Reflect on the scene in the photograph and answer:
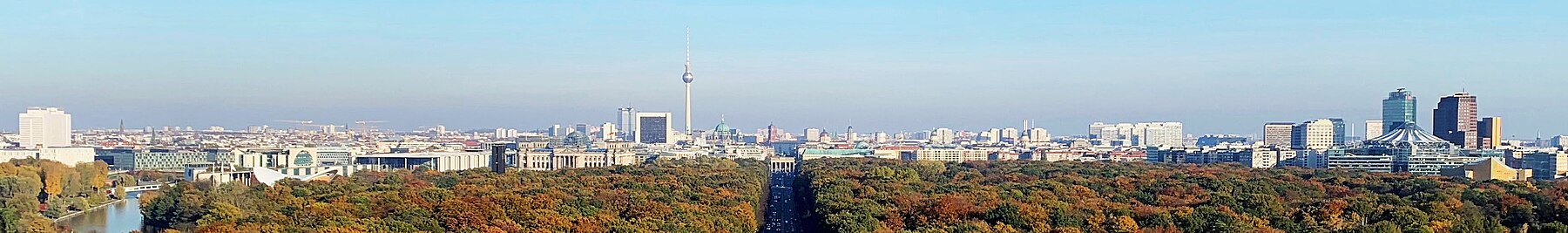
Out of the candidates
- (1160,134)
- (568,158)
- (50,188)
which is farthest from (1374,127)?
(50,188)

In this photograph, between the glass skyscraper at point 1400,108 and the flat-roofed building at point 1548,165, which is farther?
the glass skyscraper at point 1400,108

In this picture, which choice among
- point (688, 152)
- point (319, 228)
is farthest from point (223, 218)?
point (688, 152)

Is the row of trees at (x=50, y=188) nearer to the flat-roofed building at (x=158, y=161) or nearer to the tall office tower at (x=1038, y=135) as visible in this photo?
the flat-roofed building at (x=158, y=161)

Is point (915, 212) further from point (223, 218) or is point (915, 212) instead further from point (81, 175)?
point (81, 175)

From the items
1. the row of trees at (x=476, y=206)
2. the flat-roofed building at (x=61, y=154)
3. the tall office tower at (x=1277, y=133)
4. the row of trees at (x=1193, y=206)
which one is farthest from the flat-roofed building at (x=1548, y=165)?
the tall office tower at (x=1277, y=133)

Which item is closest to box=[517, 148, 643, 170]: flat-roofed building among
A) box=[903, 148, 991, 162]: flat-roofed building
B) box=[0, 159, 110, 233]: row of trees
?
box=[903, 148, 991, 162]: flat-roofed building

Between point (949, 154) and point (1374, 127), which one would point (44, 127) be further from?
point (1374, 127)

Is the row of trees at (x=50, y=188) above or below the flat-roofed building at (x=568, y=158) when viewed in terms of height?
above

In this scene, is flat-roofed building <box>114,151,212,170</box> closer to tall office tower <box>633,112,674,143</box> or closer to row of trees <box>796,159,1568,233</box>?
row of trees <box>796,159,1568,233</box>

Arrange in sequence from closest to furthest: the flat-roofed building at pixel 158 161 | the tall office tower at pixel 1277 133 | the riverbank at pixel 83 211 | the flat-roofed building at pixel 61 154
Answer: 1. the riverbank at pixel 83 211
2. the flat-roofed building at pixel 61 154
3. the flat-roofed building at pixel 158 161
4. the tall office tower at pixel 1277 133
